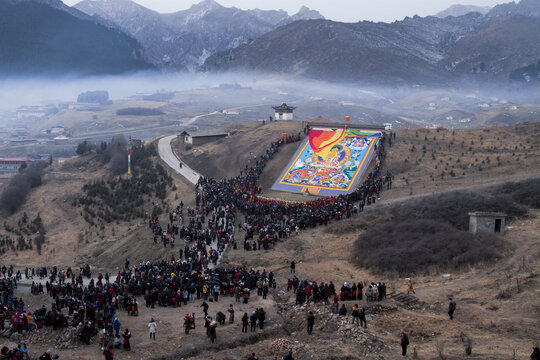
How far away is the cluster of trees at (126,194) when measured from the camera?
59466 mm

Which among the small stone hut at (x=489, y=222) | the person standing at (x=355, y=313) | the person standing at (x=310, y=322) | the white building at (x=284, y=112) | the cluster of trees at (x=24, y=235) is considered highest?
the white building at (x=284, y=112)

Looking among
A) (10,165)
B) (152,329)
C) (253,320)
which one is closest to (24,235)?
(152,329)

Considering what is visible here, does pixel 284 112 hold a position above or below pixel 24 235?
above

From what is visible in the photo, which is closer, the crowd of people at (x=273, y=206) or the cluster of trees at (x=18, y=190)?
the crowd of people at (x=273, y=206)

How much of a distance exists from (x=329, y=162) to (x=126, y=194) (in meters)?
23.0

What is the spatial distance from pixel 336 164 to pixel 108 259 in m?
24.1

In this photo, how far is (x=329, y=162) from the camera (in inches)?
2270

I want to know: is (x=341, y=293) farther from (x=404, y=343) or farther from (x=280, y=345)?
(x=404, y=343)

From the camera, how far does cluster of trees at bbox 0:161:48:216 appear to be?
6575 centimetres

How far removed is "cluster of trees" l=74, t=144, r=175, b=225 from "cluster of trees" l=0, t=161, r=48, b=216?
795 centimetres

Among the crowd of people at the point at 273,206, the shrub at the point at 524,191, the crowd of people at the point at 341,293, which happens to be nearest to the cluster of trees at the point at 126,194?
the crowd of people at the point at 273,206

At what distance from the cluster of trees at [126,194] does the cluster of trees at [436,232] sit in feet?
92.6

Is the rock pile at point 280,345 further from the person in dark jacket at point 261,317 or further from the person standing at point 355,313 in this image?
the person standing at point 355,313

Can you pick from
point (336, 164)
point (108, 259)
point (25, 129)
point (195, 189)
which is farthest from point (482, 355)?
point (25, 129)
